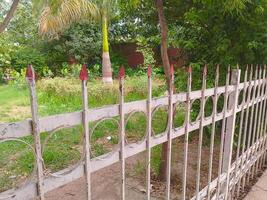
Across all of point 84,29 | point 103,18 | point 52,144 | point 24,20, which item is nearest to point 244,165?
point 52,144

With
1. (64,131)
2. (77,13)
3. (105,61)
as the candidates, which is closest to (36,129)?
(64,131)

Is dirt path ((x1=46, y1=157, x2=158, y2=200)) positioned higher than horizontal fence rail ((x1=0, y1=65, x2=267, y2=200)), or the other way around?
horizontal fence rail ((x1=0, y1=65, x2=267, y2=200))

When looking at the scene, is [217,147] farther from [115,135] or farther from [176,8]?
[176,8]

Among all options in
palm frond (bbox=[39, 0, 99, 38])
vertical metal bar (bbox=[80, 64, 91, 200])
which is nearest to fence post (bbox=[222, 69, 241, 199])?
vertical metal bar (bbox=[80, 64, 91, 200])

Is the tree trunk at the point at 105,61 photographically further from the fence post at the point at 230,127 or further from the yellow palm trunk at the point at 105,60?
the fence post at the point at 230,127

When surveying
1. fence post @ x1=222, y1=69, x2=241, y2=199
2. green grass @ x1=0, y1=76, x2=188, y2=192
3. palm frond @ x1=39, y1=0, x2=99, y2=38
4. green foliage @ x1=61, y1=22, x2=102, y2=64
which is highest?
palm frond @ x1=39, y1=0, x2=99, y2=38

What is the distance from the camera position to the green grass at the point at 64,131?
329cm

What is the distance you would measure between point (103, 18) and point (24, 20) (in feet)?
23.9

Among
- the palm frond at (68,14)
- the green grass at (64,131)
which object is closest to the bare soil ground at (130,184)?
the green grass at (64,131)

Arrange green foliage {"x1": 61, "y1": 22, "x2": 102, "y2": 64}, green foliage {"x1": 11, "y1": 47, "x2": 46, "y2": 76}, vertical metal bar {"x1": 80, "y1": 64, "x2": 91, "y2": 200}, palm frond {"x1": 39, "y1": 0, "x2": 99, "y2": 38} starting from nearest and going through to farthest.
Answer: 1. vertical metal bar {"x1": 80, "y1": 64, "x2": 91, "y2": 200}
2. palm frond {"x1": 39, "y1": 0, "x2": 99, "y2": 38}
3. green foliage {"x1": 61, "y1": 22, "x2": 102, "y2": 64}
4. green foliage {"x1": 11, "y1": 47, "x2": 46, "y2": 76}

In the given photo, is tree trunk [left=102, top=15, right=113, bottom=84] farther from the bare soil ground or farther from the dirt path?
the dirt path

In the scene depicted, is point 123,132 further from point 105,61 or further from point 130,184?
point 105,61

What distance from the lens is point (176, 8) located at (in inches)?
130

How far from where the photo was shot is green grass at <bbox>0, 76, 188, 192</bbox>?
329 cm
